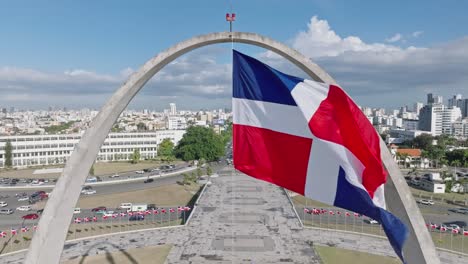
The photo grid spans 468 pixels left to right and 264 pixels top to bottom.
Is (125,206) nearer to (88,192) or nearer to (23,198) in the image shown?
(88,192)

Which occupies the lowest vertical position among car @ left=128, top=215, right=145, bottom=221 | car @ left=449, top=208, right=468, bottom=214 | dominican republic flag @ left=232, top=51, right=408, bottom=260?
car @ left=449, top=208, right=468, bottom=214

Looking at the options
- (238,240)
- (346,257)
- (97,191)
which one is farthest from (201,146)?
(346,257)

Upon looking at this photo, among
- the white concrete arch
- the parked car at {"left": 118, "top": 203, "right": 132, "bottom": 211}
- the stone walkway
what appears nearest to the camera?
the white concrete arch

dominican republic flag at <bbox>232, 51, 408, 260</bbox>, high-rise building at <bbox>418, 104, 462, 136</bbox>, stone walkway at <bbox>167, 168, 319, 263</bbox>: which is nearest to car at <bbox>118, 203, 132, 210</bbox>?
stone walkway at <bbox>167, 168, 319, 263</bbox>

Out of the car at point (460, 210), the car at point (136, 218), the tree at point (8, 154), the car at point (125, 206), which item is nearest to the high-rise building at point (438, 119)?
the car at point (460, 210)

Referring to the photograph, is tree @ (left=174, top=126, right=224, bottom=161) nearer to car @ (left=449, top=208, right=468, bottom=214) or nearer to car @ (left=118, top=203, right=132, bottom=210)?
car @ (left=118, top=203, right=132, bottom=210)

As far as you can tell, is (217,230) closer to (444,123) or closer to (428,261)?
(428,261)

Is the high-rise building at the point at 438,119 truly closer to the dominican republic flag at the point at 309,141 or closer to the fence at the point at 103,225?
the fence at the point at 103,225
